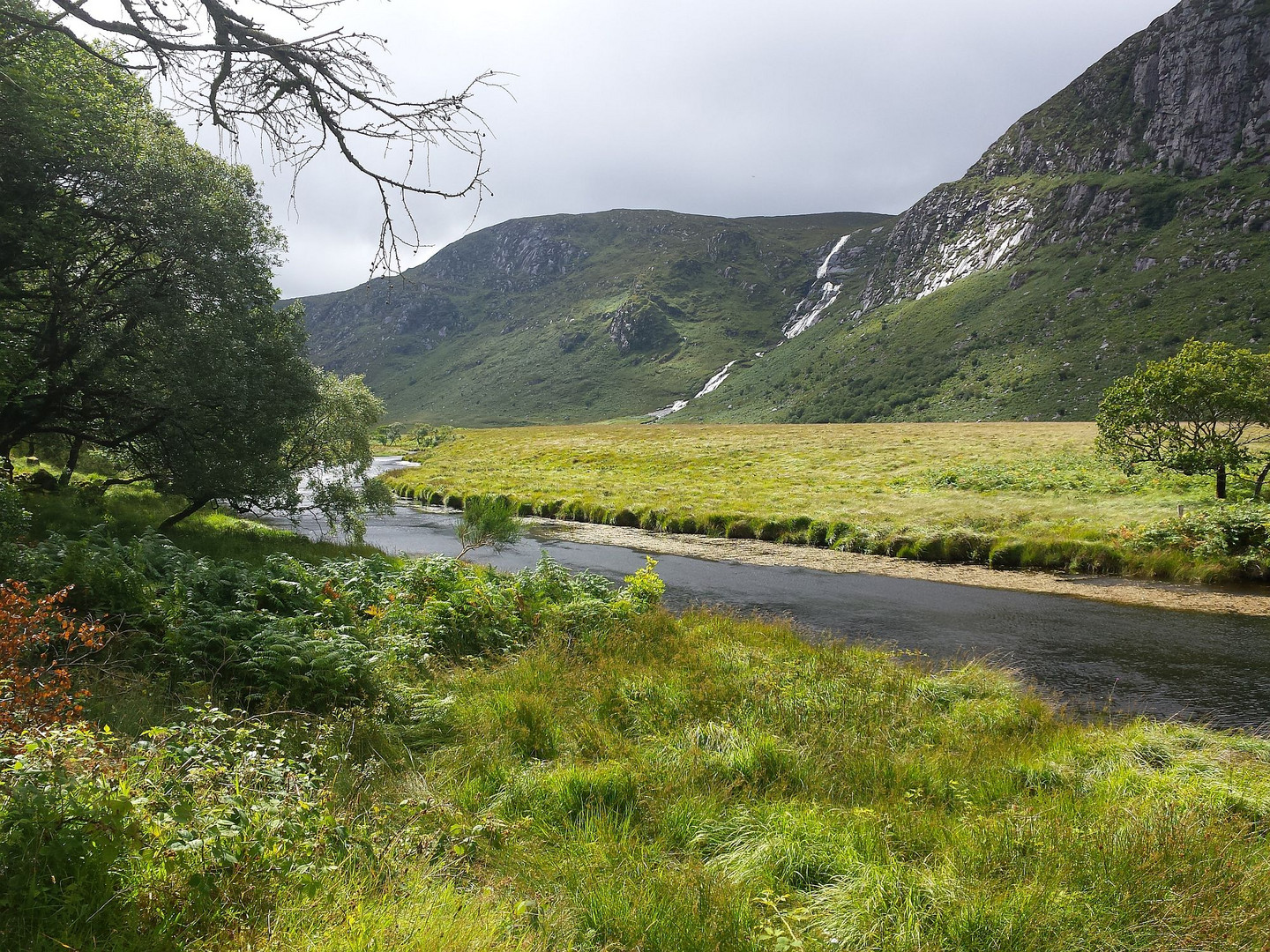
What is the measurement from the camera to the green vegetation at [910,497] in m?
22.2

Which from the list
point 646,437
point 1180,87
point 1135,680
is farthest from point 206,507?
point 1180,87

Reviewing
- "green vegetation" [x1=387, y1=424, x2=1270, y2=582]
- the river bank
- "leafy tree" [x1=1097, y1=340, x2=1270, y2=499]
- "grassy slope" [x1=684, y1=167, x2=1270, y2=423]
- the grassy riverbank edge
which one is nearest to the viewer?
the river bank

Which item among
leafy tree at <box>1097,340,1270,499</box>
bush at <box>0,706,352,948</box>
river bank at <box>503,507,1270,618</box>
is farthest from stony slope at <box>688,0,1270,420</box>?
bush at <box>0,706,352,948</box>

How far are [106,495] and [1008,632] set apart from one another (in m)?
28.1

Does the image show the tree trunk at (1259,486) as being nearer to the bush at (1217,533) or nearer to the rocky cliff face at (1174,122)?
the bush at (1217,533)

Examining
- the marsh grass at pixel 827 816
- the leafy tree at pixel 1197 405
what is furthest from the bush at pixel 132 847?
the leafy tree at pixel 1197 405

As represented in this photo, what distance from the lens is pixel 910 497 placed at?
33.6 m

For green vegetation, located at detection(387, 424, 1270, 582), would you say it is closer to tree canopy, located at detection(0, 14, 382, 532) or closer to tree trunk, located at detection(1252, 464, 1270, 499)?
tree trunk, located at detection(1252, 464, 1270, 499)

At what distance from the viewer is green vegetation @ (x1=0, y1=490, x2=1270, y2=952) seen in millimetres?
3248

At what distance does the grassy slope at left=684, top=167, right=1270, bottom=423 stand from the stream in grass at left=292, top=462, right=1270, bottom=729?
121 m

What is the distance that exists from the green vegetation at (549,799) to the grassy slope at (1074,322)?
134235 mm

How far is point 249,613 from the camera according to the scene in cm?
827

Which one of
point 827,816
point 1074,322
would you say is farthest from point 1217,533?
point 1074,322

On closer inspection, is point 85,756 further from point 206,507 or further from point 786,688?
point 206,507
